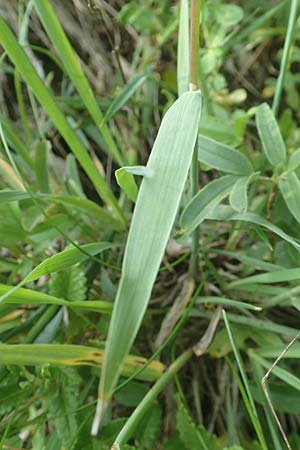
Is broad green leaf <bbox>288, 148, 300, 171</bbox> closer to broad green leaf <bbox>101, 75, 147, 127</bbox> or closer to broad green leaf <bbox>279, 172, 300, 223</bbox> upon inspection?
broad green leaf <bbox>279, 172, 300, 223</bbox>

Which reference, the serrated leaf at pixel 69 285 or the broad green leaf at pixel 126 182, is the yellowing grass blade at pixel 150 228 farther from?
the serrated leaf at pixel 69 285

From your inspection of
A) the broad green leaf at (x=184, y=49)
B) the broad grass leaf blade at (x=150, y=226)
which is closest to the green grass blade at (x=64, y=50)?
the broad green leaf at (x=184, y=49)

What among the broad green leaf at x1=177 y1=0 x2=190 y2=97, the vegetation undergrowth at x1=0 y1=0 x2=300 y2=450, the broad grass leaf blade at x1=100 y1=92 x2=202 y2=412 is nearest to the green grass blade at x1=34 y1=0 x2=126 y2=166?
the vegetation undergrowth at x1=0 y1=0 x2=300 y2=450

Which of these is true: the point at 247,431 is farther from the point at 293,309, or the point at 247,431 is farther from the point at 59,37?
the point at 59,37

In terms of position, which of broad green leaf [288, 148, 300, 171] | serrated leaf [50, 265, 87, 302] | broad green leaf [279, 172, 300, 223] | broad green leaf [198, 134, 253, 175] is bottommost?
serrated leaf [50, 265, 87, 302]

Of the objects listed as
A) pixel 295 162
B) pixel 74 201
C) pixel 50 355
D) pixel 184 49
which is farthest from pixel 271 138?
pixel 50 355

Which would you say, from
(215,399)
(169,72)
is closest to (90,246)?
(215,399)

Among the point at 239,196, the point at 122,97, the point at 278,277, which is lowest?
the point at 278,277

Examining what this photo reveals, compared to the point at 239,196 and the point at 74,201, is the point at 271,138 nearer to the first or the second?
the point at 239,196
